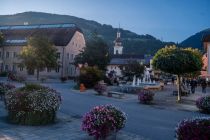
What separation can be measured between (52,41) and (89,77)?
29.0 m

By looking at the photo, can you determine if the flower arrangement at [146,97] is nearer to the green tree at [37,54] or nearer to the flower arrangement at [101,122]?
the flower arrangement at [101,122]

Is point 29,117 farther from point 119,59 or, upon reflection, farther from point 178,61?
point 119,59

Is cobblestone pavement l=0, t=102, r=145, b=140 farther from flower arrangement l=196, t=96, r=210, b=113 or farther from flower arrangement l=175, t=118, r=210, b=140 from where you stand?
flower arrangement l=196, t=96, r=210, b=113

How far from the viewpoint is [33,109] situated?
12.0 meters

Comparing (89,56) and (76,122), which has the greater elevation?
(89,56)

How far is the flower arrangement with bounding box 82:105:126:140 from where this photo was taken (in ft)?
31.3

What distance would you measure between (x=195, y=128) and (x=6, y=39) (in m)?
65.9

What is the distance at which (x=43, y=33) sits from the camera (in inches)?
2618

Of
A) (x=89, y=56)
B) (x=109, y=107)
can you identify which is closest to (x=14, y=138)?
(x=109, y=107)

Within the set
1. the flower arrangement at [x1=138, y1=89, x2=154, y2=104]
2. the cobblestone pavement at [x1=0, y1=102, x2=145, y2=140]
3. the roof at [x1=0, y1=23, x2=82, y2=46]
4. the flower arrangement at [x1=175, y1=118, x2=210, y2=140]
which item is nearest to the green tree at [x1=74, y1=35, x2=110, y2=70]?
the roof at [x1=0, y1=23, x2=82, y2=46]

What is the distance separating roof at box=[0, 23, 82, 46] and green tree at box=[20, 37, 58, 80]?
1454cm

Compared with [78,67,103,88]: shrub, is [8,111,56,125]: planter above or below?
below

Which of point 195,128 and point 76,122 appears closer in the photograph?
point 195,128

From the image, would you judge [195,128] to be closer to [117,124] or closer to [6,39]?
[117,124]
